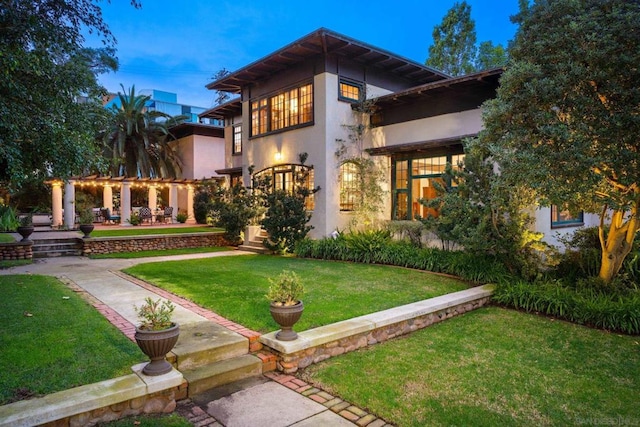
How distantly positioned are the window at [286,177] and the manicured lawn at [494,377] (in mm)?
8577

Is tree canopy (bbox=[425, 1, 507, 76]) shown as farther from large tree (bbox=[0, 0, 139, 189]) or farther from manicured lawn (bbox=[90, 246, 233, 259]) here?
large tree (bbox=[0, 0, 139, 189])

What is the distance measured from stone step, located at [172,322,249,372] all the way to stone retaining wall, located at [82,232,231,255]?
10.00 m

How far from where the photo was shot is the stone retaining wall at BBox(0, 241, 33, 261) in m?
11.9

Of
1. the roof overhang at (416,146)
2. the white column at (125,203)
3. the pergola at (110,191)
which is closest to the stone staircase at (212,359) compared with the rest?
the roof overhang at (416,146)

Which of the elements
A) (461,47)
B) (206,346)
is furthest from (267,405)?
(461,47)

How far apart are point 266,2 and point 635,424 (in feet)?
416

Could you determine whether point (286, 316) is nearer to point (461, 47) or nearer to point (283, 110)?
point (283, 110)

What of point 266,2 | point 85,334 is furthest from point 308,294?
point 266,2

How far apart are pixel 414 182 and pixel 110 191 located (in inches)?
663

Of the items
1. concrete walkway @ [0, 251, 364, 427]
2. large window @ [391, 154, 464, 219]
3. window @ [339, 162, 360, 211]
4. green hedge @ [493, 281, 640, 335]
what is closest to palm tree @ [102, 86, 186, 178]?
window @ [339, 162, 360, 211]

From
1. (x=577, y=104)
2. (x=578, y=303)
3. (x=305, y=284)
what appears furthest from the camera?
(x=305, y=284)

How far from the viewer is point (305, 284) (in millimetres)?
8438

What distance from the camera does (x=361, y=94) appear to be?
556 inches

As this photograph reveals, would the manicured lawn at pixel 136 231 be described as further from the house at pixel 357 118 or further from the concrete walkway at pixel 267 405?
the concrete walkway at pixel 267 405
